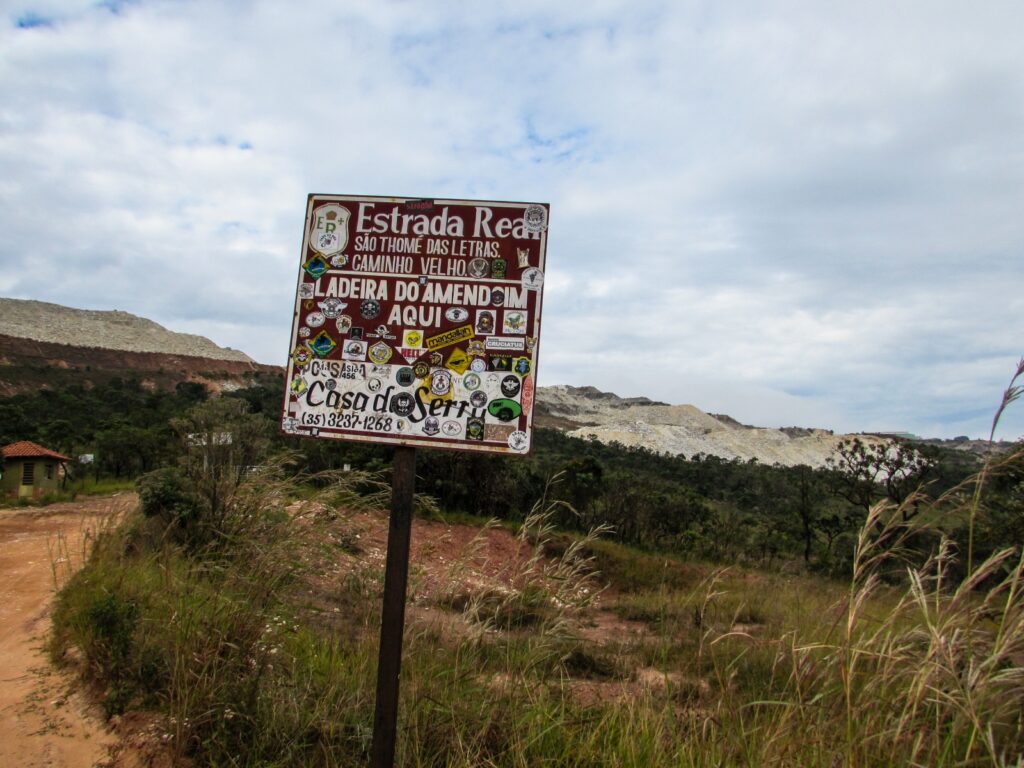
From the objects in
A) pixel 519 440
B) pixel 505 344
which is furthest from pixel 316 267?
pixel 519 440

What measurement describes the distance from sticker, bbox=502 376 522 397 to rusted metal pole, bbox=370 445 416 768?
419 millimetres

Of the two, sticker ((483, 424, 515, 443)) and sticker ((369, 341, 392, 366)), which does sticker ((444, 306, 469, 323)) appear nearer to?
sticker ((369, 341, 392, 366))

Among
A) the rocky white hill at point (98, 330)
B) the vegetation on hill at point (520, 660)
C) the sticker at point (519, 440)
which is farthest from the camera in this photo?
the rocky white hill at point (98, 330)

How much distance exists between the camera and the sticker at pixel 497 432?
2.37 meters

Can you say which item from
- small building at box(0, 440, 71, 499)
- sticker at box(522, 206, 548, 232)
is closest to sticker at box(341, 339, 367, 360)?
sticker at box(522, 206, 548, 232)

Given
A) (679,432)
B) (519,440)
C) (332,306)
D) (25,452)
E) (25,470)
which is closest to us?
(519,440)

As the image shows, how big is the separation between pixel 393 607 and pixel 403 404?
0.74 meters

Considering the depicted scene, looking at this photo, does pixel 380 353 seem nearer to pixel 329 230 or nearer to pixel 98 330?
pixel 329 230

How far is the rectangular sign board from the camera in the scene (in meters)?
2.41

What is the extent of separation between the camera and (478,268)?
250cm

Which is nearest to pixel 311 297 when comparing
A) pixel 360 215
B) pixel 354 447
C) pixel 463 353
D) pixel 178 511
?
pixel 360 215

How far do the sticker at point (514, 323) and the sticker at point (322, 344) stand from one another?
2.19 ft

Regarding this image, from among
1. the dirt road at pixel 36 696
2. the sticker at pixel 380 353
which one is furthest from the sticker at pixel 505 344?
the dirt road at pixel 36 696

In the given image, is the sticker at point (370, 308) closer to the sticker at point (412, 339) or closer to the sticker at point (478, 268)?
the sticker at point (412, 339)
